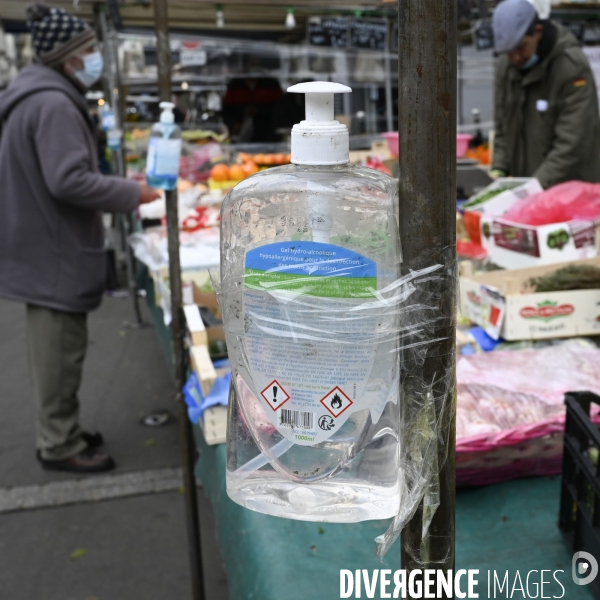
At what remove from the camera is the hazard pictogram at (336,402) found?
2.68ft

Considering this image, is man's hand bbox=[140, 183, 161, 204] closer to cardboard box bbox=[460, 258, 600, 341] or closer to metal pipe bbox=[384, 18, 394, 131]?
cardboard box bbox=[460, 258, 600, 341]

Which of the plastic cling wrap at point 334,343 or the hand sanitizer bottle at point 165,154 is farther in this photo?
the hand sanitizer bottle at point 165,154

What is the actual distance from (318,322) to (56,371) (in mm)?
3028

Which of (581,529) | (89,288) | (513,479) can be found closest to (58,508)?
(89,288)

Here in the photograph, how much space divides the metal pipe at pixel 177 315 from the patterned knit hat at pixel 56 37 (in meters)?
1.26

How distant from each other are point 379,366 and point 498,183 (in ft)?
9.21

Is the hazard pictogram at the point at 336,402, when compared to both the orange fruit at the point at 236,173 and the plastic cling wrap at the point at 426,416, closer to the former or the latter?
the plastic cling wrap at the point at 426,416

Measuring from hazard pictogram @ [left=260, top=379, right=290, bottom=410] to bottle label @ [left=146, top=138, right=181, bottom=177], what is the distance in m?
1.51

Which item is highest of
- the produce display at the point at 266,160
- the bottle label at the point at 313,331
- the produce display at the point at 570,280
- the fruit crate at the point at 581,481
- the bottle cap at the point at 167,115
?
the bottle cap at the point at 167,115

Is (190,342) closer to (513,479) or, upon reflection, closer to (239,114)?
(513,479)

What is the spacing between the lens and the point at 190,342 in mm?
2508

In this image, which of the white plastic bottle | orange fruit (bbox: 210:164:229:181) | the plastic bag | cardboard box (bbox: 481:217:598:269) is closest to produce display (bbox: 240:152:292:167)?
orange fruit (bbox: 210:164:229:181)

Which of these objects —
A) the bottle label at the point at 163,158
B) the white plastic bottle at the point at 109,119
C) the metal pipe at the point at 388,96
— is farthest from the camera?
the metal pipe at the point at 388,96

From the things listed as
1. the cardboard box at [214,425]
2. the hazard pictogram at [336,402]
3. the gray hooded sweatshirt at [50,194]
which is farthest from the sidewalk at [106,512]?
the hazard pictogram at [336,402]
